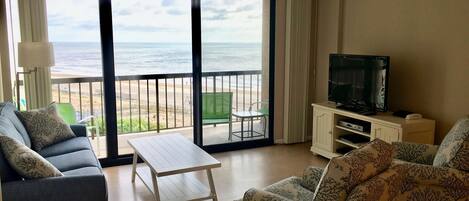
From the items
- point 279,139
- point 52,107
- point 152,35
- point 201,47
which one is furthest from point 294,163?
point 52,107

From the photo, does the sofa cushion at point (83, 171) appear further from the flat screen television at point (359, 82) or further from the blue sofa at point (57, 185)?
the flat screen television at point (359, 82)

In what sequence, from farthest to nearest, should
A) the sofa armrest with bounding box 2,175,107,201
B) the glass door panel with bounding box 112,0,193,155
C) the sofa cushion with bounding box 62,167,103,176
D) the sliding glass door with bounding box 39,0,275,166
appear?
the glass door panel with bounding box 112,0,193,155 < the sliding glass door with bounding box 39,0,275,166 < the sofa cushion with bounding box 62,167,103,176 < the sofa armrest with bounding box 2,175,107,201

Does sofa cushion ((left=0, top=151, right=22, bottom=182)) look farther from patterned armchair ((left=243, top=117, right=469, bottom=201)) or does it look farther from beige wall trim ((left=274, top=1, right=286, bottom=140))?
beige wall trim ((left=274, top=1, right=286, bottom=140))

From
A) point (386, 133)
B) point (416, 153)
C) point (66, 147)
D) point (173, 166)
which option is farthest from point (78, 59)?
point (416, 153)

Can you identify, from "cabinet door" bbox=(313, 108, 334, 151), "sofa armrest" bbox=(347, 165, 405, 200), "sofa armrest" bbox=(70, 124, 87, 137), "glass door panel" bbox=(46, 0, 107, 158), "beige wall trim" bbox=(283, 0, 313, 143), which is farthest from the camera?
"beige wall trim" bbox=(283, 0, 313, 143)

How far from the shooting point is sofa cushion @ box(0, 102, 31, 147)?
11.5 ft

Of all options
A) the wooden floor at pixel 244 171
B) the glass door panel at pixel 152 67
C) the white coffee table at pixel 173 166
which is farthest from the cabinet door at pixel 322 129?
the white coffee table at pixel 173 166

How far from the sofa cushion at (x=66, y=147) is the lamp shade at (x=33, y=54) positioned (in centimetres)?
74

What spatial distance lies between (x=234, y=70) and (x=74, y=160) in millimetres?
2427

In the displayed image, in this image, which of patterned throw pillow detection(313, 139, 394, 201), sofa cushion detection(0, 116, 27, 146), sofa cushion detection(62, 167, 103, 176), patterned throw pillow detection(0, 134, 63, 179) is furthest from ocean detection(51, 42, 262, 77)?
patterned throw pillow detection(313, 139, 394, 201)

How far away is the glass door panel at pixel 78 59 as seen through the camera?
4454mm

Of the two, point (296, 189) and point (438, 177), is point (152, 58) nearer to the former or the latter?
point (296, 189)

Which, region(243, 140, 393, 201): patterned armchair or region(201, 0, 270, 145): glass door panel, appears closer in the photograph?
region(243, 140, 393, 201): patterned armchair

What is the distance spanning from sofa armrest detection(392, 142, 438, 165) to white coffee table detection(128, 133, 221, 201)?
1364 mm
